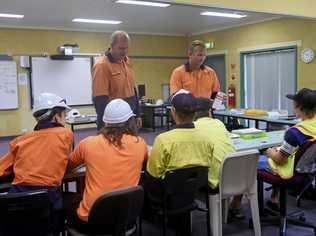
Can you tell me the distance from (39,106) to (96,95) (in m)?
0.93

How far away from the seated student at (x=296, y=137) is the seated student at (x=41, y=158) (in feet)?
4.76

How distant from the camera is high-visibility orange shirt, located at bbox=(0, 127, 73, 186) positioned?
196 cm

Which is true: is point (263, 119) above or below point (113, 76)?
below

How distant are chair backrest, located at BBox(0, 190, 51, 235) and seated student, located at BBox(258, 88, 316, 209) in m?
1.61

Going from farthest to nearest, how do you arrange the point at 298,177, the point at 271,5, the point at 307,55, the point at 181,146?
1. the point at 307,55
2. the point at 271,5
3. the point at 298,177
4. the point at 181,146

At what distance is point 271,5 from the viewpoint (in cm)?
446

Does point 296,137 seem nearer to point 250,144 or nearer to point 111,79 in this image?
point 250,144

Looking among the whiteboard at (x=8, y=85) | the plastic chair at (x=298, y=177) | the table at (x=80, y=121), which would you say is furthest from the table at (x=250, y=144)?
the whiteboard at (x=8, y=85)

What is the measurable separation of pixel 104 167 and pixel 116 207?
234 millimetres

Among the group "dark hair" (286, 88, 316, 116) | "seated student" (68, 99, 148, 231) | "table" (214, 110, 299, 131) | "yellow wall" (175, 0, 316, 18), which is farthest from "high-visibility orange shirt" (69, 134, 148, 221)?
"table" (214, 110, 299, 131)

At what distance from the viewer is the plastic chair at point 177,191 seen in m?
2.17

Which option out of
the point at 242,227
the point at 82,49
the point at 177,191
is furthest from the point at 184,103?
the point at 82,49

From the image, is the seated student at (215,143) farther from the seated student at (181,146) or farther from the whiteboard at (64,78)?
the whiteboard at (64,78)

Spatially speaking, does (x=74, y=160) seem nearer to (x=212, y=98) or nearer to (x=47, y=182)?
(x=47, y=182)
